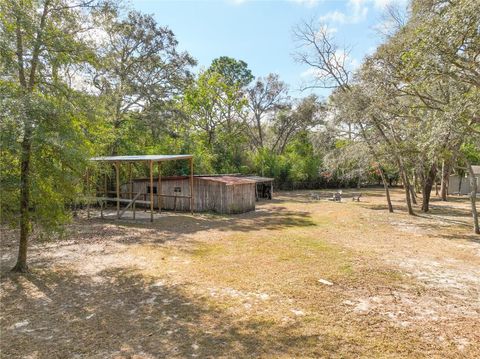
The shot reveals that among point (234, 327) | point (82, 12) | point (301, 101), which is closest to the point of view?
point (234, 327)

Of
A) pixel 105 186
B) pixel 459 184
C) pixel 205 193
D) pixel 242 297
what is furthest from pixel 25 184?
pixel 459 184

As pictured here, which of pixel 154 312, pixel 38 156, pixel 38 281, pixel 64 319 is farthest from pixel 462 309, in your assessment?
pixel 38 156

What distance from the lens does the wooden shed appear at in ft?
61.4

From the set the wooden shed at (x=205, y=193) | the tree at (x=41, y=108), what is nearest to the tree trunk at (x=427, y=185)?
the wooden shed at (x=205, y=193)

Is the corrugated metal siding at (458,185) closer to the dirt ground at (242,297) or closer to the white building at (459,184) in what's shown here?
the white building at (459,184)

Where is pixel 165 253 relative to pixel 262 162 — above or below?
below

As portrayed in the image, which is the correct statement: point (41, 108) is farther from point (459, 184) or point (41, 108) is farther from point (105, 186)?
point (459, 184)

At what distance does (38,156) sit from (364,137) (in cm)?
1554

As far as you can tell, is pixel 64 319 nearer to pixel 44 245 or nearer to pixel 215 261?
pixel 215 261

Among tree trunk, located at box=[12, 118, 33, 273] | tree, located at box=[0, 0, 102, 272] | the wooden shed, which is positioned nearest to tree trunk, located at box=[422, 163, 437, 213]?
the wooden shed

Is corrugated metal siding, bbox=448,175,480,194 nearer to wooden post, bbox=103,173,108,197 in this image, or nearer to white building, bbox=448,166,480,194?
white building, bbox=448,166,480,194

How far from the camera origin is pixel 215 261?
8695 mm

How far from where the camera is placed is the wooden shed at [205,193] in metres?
18.7

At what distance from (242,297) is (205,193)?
1323 centimetres
